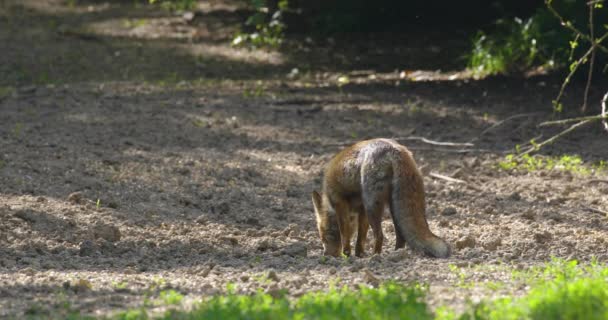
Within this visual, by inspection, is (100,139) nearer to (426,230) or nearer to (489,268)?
(426,230)

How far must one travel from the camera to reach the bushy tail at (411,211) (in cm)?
800

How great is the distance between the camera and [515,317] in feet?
18.7

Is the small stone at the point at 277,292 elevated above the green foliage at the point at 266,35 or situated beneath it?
elevated above

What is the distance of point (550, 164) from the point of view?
12.2 metres

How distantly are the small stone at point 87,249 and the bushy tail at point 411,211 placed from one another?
8.00ft

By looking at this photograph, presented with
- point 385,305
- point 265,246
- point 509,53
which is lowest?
point 265,246

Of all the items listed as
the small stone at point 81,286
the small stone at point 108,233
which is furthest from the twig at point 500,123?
the small stone at point 81,286

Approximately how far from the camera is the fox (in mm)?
8094

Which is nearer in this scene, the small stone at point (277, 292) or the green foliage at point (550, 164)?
the small stone at point (277, 292)

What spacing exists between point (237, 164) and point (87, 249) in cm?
388

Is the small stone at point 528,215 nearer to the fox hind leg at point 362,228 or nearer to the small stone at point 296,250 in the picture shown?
the fox hind leg at point 362,228

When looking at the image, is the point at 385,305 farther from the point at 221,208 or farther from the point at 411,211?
the point at 221,208

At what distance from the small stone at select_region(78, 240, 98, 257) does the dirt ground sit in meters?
0.03

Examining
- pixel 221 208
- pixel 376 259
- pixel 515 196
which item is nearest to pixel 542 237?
pixel 376 259
